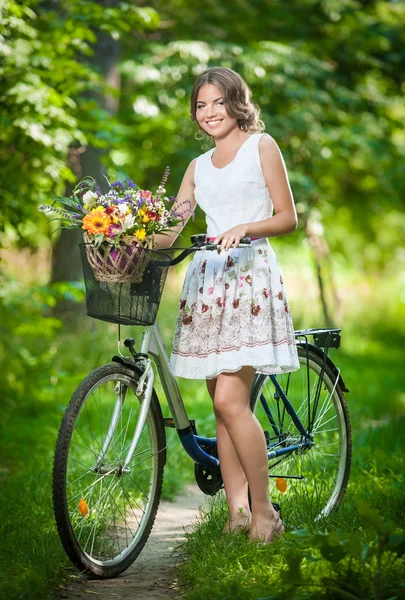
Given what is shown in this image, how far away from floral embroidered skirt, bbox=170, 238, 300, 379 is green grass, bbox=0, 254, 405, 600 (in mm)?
670

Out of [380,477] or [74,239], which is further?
[74,239]

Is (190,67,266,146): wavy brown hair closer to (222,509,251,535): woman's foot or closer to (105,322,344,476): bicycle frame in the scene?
(105,322,344,476): bicycle frame

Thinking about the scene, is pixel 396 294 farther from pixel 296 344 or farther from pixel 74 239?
pixel 296 344

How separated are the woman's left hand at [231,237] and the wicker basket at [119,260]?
0.25m

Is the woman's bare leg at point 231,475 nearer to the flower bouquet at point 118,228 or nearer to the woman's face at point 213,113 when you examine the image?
the flower bouquet at point 118,228

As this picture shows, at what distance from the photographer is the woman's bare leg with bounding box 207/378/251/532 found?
134 inches

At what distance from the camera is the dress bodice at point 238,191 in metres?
3.27

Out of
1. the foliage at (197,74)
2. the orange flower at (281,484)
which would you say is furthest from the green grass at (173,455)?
the foliage at (197,74)

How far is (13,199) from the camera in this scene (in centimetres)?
541

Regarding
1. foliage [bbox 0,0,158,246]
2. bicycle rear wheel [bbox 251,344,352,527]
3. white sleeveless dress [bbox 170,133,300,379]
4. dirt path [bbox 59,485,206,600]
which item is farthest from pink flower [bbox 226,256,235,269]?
foliage [bbox 0,0,158,246]

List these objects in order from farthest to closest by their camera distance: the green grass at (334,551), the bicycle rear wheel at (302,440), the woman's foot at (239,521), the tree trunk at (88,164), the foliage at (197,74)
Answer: the tree trunk at (88,164), the foliage at (197,74), the bicycle rear wheel at (302,440), the woman's foot at (239,521), the green grass at (334,551)

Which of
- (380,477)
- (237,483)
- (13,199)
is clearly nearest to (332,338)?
(237,483)

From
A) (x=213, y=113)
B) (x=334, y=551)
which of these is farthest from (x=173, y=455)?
(x=334, y=551)

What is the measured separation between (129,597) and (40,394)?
3.62m
